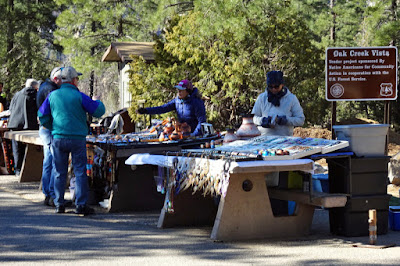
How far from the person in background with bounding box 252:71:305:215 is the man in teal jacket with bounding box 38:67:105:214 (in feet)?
6.33

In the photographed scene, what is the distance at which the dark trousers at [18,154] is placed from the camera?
47.1ft

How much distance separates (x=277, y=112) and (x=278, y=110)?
0.09 feet

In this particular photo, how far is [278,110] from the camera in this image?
29.4ft

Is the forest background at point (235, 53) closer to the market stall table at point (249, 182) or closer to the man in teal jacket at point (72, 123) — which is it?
the man in teal jacket at point (72, 123)

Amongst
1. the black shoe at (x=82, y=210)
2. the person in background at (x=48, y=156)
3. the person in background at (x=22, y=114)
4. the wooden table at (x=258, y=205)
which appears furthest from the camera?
the person in background at (x=22, y=114)

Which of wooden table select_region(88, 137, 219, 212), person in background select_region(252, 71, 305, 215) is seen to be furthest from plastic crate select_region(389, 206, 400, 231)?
wooden table select_region(88, 137, 219, 212)

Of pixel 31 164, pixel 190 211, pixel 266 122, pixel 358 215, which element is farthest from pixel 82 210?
pixel 31 164

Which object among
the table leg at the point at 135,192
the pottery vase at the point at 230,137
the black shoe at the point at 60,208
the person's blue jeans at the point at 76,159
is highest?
the pottery vase at the point at 230,137

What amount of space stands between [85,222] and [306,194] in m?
2.71

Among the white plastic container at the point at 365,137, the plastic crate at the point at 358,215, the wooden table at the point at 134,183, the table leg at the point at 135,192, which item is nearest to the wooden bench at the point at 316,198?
the plastic crate at the point at 358,215

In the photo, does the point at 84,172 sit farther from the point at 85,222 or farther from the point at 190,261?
the point at 190,261

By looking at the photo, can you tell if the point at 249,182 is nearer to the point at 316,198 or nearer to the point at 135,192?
the point at 316,198

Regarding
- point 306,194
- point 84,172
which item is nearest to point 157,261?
point 306,194

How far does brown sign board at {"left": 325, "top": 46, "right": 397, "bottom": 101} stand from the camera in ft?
37.3
